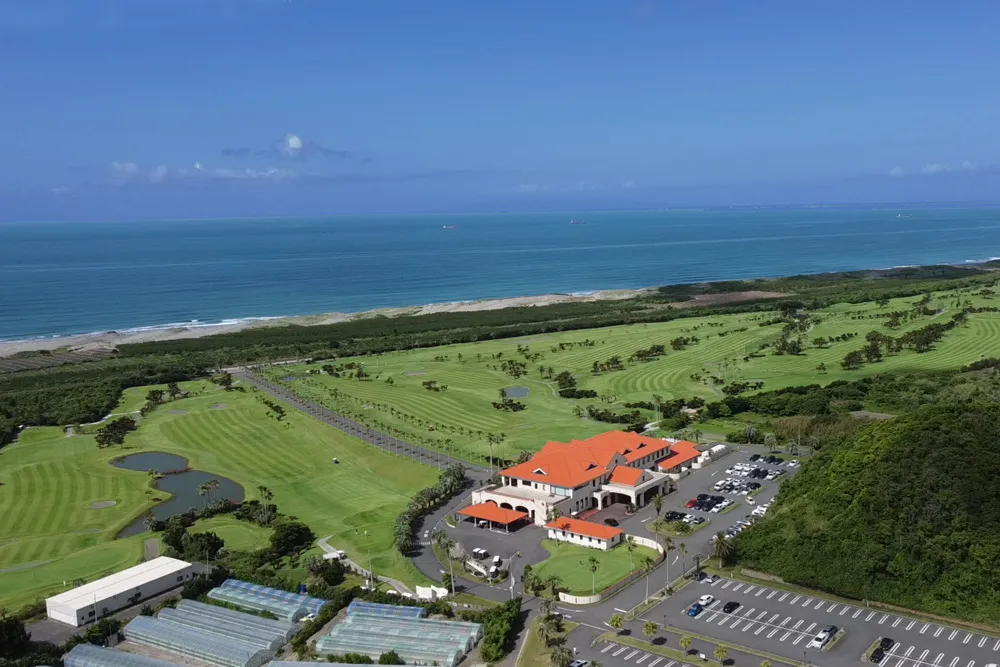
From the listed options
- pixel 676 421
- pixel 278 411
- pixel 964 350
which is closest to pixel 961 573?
pixel 676 421

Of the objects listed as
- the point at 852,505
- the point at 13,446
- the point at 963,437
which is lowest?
the point at 13,446

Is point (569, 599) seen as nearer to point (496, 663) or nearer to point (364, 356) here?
point (496, 663)

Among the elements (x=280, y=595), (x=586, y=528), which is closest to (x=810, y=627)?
(x=586, y=528)

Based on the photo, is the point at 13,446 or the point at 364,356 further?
the point at 364,356

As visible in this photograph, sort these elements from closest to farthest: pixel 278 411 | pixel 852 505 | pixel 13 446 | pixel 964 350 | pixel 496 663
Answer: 1. pixel 496 663
2. pixel 852 505
3. pixel 13 446
4. pixel 278 411
5. pixel 964 350

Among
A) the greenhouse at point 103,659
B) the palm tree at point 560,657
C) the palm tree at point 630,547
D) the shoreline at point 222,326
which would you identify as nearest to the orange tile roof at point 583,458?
the palm tree at point 630,547

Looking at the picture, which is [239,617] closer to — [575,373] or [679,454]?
[679,454]

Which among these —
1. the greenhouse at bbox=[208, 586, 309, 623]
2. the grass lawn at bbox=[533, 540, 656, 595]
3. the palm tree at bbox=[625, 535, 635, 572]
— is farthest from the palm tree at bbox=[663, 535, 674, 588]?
the greenhouse at bbox=[208, 586, 309, 623]

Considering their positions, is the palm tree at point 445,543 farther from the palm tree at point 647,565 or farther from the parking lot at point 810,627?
the parking lot at point 810,627
